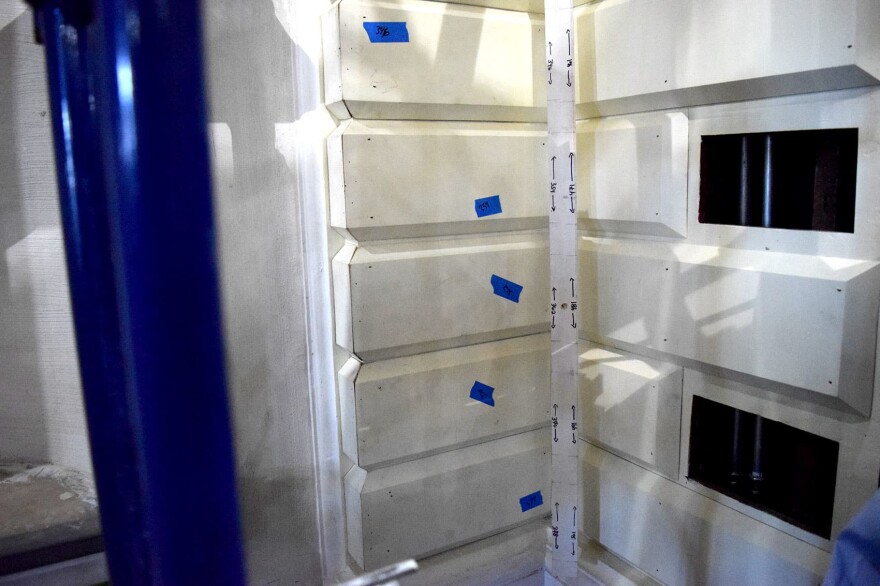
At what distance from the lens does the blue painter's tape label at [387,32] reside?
1619mm

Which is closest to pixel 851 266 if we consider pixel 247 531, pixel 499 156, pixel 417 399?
pixel 499 156

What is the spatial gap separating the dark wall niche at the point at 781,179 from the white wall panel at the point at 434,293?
566 mm

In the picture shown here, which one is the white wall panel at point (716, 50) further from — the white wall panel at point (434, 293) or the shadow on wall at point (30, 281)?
the shadow on wall at point (30, 281)

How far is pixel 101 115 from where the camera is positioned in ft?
1.79

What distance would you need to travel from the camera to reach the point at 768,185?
1.47 m

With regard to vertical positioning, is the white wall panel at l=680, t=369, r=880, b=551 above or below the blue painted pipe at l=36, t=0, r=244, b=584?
below

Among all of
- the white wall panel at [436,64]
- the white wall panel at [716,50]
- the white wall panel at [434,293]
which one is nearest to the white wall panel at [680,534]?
the white wall panel at [434,293]

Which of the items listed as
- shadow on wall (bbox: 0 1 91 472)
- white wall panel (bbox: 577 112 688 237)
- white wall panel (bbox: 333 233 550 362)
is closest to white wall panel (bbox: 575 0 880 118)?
white wall panel (bbox: 577 112 688 237)

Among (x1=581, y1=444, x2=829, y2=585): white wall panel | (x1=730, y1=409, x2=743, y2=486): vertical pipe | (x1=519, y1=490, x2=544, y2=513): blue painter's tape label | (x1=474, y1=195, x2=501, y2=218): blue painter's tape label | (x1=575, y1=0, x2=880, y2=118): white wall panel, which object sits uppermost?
(x1=575, y1=0, x2=880, y2=118): white wall panel

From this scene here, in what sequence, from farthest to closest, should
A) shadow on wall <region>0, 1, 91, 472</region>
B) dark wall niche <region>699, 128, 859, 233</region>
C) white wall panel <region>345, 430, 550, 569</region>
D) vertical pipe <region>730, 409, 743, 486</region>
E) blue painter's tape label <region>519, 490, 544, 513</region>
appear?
blue painter's tape label <region>519, 490, 544, 513</region>
white wall panel <region>345, 430, 550, 569</region>
vertical pipe <region>730, 409, 743, 486</region>
shadow on wall <region>0, 1, 91, 472</region>
dark wall niche <region>699, 128, 859, 233</region>

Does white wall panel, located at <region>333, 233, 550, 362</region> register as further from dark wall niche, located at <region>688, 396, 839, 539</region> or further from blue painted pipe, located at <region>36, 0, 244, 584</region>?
blue painted pipe, located at <region>36, 0, 244, 584</region>

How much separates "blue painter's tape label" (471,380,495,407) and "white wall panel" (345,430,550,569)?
0.16m

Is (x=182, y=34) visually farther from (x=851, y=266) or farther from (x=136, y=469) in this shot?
(x=851, y=266)

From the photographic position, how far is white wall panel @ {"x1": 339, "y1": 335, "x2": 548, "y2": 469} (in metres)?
1.75
